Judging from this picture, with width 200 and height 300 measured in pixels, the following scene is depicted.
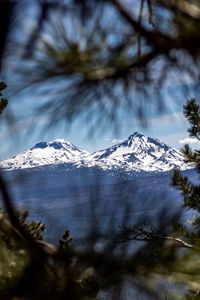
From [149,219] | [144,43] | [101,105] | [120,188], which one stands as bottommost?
[149,219]

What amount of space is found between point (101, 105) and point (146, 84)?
26 centimetres

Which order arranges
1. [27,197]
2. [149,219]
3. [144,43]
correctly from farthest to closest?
[144,43]
[149,219]
[27,197]

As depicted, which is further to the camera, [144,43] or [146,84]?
[146,84]

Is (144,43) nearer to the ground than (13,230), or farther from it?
farther from it

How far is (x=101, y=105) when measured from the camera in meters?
2.75

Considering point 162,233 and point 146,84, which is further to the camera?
point 146,84

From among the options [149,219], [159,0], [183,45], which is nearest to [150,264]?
[149,219]

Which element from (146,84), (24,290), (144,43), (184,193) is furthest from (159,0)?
(184,193)

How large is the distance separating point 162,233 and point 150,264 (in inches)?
14.1

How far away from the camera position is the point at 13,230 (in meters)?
2.00

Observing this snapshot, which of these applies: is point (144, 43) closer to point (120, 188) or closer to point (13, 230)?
point (120, 188)

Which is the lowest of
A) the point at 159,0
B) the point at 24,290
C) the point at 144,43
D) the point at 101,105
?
the point at 24,290

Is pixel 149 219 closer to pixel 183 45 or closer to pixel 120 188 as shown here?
pixel 120 188

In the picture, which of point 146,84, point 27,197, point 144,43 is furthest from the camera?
point 146,84
